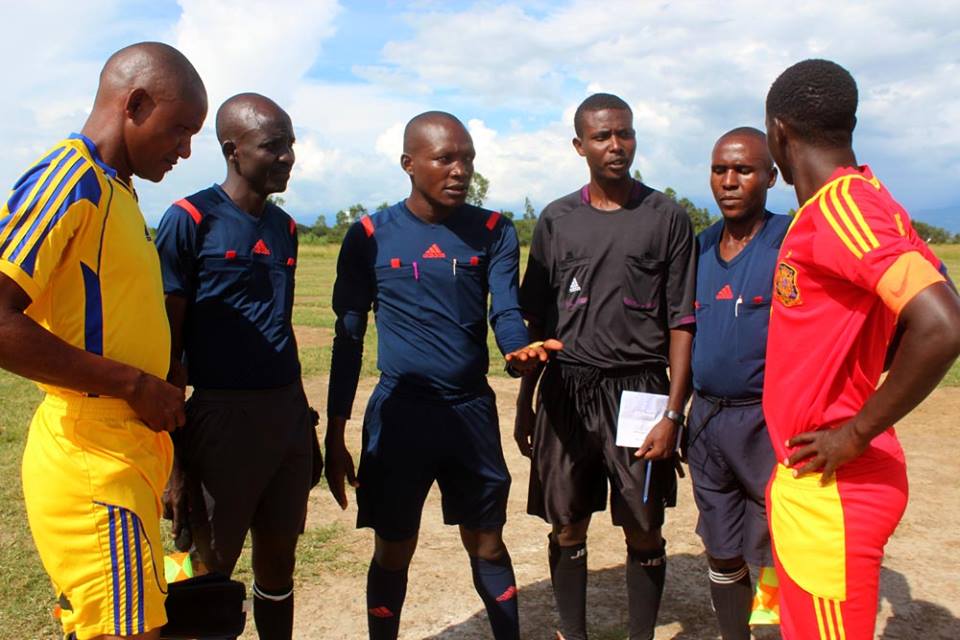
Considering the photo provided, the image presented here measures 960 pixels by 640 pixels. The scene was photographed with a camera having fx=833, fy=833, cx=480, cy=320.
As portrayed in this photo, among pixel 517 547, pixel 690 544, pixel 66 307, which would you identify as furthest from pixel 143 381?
pixel 690 544

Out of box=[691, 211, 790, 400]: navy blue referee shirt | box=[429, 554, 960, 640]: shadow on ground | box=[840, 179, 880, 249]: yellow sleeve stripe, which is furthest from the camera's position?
box=[429, 554, 960, 640]: shadow on ground

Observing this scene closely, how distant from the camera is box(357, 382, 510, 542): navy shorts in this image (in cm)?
374

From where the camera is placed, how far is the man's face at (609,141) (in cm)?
397

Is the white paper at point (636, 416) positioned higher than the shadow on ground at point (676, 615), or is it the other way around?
the white paper at point (636, 416)

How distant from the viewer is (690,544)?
18.2 feet

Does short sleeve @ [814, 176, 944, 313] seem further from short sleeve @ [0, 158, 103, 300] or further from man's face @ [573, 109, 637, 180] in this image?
short sleeve @ [0, 158, 103, 300]

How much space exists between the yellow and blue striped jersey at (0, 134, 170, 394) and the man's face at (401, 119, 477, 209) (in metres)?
1.38

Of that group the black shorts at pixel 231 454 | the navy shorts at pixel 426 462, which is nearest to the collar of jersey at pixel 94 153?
the black shorts at pixel 231 454

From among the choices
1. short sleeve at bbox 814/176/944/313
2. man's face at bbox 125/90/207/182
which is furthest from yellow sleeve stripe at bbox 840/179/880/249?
man's face at bbox 125/90/207/182

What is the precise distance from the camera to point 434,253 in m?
3.77

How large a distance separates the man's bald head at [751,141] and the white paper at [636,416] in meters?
1.22

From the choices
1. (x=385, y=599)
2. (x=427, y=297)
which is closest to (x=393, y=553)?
(x=385, y=599)

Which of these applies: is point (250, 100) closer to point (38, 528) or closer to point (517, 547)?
point (38, 528)

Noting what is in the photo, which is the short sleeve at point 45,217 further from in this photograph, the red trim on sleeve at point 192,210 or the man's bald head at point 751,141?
the man's bald head at point 751,141
